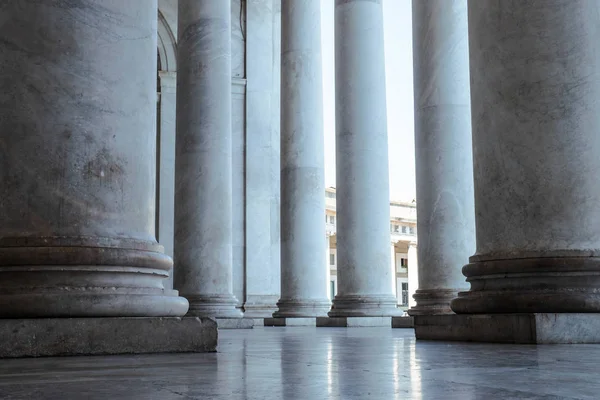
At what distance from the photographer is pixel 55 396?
31109 mm

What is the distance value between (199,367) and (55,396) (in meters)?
14.6

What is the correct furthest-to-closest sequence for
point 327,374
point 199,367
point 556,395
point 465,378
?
point 199,367
point 327,374
point 465,378
point 556,395

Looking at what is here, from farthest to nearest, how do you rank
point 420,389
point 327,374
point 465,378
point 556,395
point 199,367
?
1. point 199,367
2. point 327,374
3. point 465,378
4. point 420,389
5. point 556,395

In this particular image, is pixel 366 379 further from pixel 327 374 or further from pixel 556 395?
pixel 556 395

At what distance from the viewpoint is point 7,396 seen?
30797 mm

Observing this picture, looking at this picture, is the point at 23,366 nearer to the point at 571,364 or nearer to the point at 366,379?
the point at 366,379

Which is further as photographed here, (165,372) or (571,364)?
(571,364)

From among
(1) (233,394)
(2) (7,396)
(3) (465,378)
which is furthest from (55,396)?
(3) (465,378)

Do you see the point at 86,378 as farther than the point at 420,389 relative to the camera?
Yes

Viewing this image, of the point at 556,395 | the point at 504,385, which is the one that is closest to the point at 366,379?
the point at 504,385

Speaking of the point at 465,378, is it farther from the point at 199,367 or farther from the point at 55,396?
the point at 55,396

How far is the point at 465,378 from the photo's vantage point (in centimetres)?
3741

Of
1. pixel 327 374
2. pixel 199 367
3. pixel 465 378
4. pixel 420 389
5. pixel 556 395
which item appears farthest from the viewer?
pixel 199 367

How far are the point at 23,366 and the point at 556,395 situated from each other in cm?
2968
